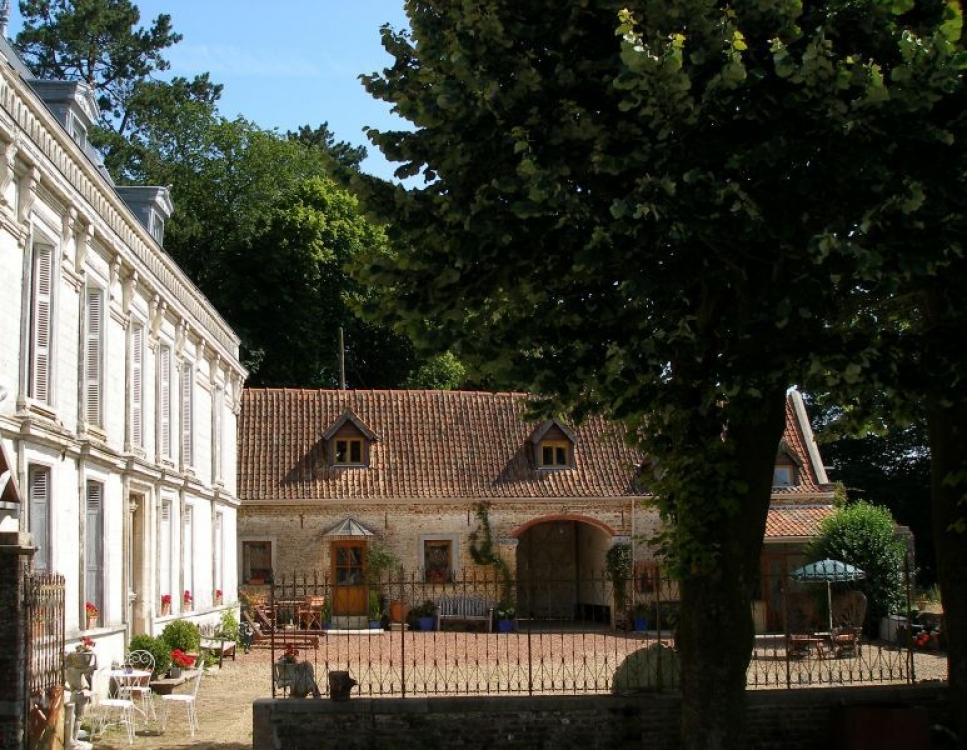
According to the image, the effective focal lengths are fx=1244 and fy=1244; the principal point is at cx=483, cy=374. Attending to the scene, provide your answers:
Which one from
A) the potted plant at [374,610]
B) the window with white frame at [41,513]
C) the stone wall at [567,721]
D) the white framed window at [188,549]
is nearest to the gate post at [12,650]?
the stone wall at [567,721]

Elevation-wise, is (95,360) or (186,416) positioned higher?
(95,360)

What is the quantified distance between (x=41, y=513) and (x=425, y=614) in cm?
1645

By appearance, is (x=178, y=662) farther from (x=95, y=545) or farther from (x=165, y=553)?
(x=165, y=553)

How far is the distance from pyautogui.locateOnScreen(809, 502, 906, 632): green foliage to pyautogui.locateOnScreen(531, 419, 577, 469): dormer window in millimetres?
8304


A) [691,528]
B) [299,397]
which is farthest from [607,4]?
[299,397]

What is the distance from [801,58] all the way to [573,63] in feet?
6.20

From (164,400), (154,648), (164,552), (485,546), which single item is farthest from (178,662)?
(485,546)

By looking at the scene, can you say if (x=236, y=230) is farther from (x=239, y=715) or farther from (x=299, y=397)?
(x=239, y=715)

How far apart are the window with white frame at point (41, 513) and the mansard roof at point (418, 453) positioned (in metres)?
16.9

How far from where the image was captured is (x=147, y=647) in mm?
19672

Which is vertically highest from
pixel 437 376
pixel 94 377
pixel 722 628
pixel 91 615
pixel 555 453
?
pixel 437 376

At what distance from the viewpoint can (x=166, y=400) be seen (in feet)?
76.8

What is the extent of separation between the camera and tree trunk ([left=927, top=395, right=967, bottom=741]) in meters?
12.4

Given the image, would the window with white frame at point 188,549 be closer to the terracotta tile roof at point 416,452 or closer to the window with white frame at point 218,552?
the window with white frame at point 218,552
